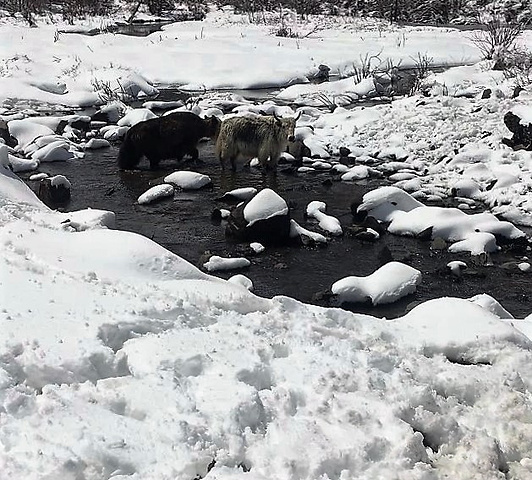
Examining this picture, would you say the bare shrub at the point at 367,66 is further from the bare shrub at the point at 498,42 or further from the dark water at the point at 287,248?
the dark water at the point at 287,248

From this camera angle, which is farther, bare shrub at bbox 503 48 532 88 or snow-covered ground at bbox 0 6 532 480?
bare shrub at bbox 503 48 532 88

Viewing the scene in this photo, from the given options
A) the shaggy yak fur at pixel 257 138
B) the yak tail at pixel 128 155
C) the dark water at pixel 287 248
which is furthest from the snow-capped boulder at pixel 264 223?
the yak tail at pixel 128 155

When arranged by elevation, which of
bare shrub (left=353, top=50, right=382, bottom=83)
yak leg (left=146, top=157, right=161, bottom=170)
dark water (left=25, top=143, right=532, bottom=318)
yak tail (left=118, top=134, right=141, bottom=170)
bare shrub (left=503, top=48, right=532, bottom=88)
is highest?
bare shrub (left=503, top=48, right=532, bottom=88)

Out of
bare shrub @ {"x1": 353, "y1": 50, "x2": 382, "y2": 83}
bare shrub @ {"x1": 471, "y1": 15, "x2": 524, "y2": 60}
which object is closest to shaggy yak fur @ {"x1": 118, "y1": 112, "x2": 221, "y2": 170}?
bare shrub @ {"x1": 353, "y1": 50, "x2": 382, "y2": 83}

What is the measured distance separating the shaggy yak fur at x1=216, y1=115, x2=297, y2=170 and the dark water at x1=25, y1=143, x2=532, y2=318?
31cm

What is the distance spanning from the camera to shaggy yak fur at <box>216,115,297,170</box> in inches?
448

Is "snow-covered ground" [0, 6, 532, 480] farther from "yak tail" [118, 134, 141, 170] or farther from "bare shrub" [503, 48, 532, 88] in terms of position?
"bare shrub" [503, 48, 532, 88]

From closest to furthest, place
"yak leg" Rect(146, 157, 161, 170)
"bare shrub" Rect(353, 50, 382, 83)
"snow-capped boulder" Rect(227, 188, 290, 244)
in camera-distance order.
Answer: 1. "snow-capped boulder" Rect(227, 188, 290, 244)
2. "yak leg" Rect(146, 157, 161, 170)
3. "bare shrub" Rect(353, 50, 382, 83)

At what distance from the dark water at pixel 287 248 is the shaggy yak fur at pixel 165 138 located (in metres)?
0.27

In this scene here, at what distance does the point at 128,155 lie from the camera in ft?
37.8

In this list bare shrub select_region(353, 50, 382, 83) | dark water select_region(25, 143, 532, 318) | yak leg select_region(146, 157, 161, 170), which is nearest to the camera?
dark water select_region(25, 143, 532, 318)

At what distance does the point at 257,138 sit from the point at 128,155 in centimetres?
216

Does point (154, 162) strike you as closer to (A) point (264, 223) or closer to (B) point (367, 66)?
(A) point (264, 223)

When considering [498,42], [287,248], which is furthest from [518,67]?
A: [287,248]
